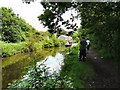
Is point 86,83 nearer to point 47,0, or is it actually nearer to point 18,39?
point 47,0

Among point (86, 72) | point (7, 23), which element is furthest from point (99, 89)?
point (7, 23)

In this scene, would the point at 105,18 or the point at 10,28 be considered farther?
the point at 10,28

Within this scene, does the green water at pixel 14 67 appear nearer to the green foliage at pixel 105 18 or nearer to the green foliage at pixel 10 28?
the green foliage at pixel 105 18

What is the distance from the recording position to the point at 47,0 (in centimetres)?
1218

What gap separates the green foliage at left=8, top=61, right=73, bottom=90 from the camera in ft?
31.1

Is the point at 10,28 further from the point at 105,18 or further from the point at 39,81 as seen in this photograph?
the point at 39,81

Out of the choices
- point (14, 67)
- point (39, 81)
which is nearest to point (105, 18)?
point (39, 81)

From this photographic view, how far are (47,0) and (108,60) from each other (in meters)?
12.0

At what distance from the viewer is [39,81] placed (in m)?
9.77

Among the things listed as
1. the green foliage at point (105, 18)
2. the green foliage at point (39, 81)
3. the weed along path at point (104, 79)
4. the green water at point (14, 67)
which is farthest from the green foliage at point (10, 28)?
the green foliage at point (39, 81)

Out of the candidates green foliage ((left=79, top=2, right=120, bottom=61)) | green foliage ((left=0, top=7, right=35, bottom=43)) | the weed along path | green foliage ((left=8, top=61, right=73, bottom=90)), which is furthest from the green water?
green foliage ((left=0, top=7, right=35, bottom=43))

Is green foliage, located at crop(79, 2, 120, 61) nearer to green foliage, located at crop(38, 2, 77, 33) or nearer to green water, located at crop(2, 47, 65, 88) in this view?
green foliage, located at crop(38, 2, 77, 33)

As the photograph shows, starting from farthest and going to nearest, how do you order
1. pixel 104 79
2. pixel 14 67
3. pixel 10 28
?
pixel 10 28 → pixel 14 67 → pixel 104 79

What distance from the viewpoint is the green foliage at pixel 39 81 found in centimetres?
949
